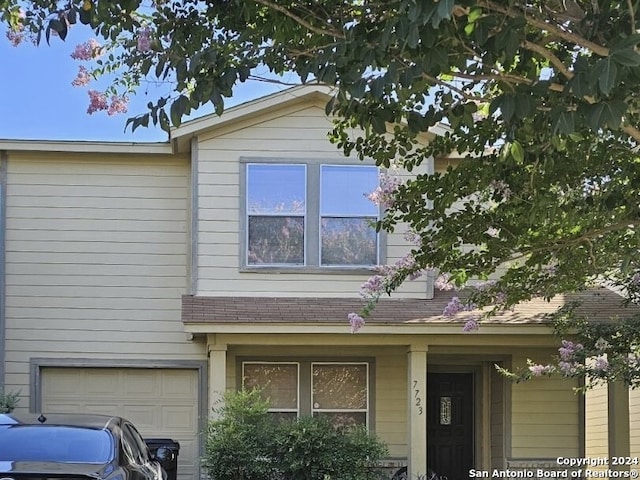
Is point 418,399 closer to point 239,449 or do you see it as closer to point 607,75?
point 239,449

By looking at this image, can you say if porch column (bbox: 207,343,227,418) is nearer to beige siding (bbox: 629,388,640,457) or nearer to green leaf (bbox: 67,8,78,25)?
green leaf (bbox: 67,8,78,25)

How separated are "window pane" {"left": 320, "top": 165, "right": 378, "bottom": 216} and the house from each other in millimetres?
20

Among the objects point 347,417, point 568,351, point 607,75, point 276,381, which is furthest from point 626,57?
point 276,381

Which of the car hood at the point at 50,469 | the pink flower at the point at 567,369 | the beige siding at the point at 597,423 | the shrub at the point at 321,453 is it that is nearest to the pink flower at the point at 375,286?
the shrub at the point at 321,453

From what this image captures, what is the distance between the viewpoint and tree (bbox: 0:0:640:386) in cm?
502

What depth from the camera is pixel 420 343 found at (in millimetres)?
12109

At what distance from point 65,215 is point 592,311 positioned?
24.8 ft

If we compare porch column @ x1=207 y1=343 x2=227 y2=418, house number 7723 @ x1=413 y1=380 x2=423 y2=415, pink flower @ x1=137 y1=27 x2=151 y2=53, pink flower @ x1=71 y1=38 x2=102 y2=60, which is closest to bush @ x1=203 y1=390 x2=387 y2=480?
porch column @ x1=207 y1=343 x2=227 y2=418

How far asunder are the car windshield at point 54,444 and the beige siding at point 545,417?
25.3ft

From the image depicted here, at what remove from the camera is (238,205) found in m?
12.6

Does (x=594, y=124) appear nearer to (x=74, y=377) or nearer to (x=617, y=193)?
(x=617, y=193)

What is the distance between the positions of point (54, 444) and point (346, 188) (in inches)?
273

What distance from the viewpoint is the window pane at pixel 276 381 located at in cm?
1325

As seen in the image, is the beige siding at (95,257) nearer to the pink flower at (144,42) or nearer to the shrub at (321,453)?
the shrub at (321,453)
